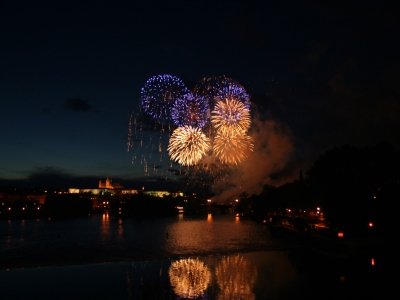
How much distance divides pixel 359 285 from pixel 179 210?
287 ft

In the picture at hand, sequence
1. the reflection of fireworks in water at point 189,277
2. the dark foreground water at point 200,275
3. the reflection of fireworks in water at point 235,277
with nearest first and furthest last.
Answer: the reflection of fireworks in water at point 235,277 → the dark foreground water at point 200,275 → the reflection of fireworks in water at point 189,277

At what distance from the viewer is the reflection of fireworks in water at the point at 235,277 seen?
14.9 metres

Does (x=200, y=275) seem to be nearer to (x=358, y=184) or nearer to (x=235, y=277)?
(x=235, y=277)

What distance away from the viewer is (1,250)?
30969 mm

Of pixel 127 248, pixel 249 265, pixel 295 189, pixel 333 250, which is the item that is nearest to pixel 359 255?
pixel 333 250

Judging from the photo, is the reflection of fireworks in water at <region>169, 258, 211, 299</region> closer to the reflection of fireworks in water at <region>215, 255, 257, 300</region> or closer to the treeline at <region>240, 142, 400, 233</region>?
the reflection of fireworks in water at <region>215, 255, 257, 300</region>

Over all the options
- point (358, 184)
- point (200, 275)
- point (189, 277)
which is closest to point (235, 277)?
point (200, 275)

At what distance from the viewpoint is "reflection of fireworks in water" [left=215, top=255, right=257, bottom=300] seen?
14.9 m

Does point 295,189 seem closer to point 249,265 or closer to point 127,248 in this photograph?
point 127,248

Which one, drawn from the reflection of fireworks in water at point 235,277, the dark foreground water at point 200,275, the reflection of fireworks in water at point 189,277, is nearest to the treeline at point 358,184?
the dark foreground water at point 200,275

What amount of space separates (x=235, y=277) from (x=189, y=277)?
2.05 meters

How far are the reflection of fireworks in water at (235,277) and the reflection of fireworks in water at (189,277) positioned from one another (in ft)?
2.23

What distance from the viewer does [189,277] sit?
1817cm

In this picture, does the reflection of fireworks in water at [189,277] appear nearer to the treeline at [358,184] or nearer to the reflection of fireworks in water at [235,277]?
the reflection of fireworks in water at [235,277]
